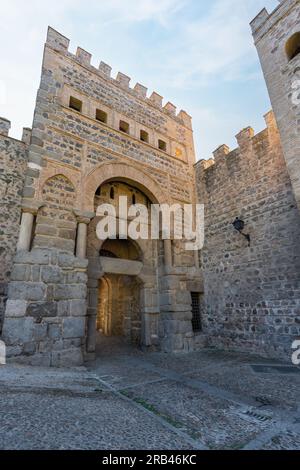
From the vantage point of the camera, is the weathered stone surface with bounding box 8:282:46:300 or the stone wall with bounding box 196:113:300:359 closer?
the weathered stone surface with bounding box 8:282:46:300

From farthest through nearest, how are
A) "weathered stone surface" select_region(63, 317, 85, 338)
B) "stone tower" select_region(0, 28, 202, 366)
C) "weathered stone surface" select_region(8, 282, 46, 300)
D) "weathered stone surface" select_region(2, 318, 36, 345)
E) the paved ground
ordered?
"weathered stone surface" select_region(63, 317, 85, 338)
"stone tower" select_region(0, 28, 202, 366)
"weathered stone surface" select_region(8, 282, 46, 300)
"weathered stone surface" select_region(2, 318, 36, 345)
the paved ground

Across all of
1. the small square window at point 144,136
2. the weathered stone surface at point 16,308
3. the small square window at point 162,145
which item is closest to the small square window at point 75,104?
the small square window at point 144,136

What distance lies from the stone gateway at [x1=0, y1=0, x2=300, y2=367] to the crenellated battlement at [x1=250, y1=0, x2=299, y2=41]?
0.03 meters

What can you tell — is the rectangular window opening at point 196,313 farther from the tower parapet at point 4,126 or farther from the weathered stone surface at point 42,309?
the tower parapet at point 4,126

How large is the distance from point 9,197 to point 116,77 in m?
5.66

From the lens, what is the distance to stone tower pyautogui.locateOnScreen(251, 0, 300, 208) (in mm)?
5133

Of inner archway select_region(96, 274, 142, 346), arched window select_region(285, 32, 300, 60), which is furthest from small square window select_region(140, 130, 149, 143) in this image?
inner archway select_region(96, 274, 142, 346)

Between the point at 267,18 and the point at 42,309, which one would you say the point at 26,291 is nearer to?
the point at 42,309

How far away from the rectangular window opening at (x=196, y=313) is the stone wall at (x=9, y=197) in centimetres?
558

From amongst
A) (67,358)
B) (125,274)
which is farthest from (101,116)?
(67,358)

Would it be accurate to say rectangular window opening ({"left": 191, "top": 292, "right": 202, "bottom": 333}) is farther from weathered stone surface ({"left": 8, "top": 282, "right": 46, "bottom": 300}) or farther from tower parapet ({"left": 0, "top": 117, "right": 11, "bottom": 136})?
tower parapet ({"left": 0, "top": 117, "right": 11, "bottom": 136})
